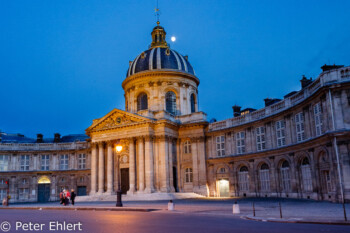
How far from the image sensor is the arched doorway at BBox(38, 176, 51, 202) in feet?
172

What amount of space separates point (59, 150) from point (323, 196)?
131 ft

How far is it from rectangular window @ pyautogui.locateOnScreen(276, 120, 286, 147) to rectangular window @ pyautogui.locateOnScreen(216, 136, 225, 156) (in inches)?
339

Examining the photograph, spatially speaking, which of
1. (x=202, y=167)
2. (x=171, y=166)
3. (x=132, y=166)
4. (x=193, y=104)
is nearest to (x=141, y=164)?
(x=132, y=166)

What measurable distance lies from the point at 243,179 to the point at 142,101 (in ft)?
62.0

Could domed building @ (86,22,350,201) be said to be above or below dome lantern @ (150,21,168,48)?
below

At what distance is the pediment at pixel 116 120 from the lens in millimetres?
42312

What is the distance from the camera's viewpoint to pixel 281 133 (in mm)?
35188

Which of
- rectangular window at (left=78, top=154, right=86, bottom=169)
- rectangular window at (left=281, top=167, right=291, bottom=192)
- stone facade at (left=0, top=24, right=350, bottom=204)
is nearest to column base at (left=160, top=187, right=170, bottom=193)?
stone facade at (left=0, top=24, right=350, bottom=204)

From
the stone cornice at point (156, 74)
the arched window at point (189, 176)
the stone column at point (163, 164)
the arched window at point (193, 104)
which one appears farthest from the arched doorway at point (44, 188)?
the arched window at point (193, 104)

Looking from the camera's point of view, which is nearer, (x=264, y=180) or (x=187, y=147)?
(x=264, y=180)

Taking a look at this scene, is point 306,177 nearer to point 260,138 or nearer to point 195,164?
point 260,138

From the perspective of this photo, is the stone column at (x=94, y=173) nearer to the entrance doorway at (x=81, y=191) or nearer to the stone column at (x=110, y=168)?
the stone column at (x=110, y=168)

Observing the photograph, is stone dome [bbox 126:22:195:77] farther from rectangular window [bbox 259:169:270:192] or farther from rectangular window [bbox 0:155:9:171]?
rectangular window [bbox 0:155:9:171]

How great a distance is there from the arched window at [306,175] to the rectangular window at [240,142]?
932 centimetres
